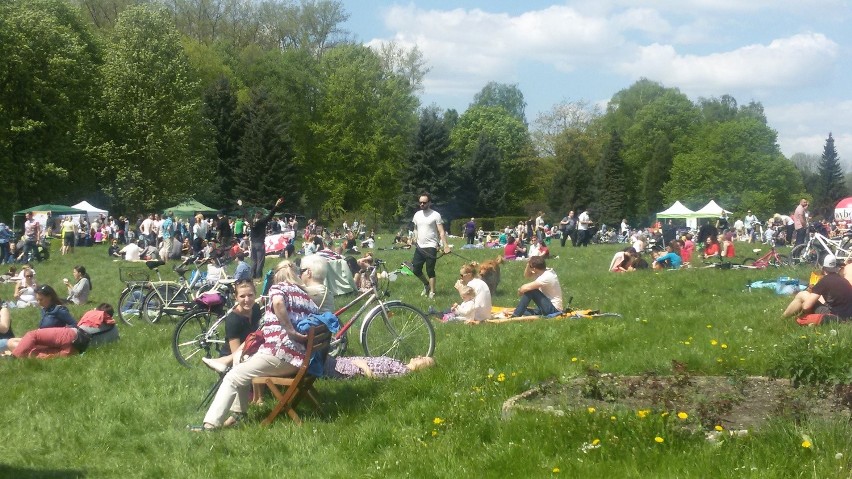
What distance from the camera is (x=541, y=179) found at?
89.8m

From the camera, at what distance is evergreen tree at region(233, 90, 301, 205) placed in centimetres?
6662

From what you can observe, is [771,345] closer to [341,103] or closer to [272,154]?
[272,154]

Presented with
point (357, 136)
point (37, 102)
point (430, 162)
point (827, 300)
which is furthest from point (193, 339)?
point (357, 136)

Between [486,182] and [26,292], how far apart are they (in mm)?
60196

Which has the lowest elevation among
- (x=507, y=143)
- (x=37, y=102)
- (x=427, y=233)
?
(x=427, y=233)

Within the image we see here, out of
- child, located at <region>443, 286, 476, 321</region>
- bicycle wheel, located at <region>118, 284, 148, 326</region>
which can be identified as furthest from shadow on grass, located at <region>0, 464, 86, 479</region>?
bicycle wheel, located at <region>118, 284, 148, 326</region>

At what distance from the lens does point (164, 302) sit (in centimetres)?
1692

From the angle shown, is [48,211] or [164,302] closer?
[164,302]

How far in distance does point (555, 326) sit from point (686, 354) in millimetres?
2503

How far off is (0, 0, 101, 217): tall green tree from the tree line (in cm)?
10

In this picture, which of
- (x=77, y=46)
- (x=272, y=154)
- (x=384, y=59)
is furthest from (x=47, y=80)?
(x=384, y=59)

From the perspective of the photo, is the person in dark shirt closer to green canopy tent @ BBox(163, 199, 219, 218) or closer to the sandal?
the sandal

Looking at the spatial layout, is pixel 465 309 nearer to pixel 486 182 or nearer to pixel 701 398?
pixel 701 398

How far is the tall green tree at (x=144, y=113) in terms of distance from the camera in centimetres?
5731
